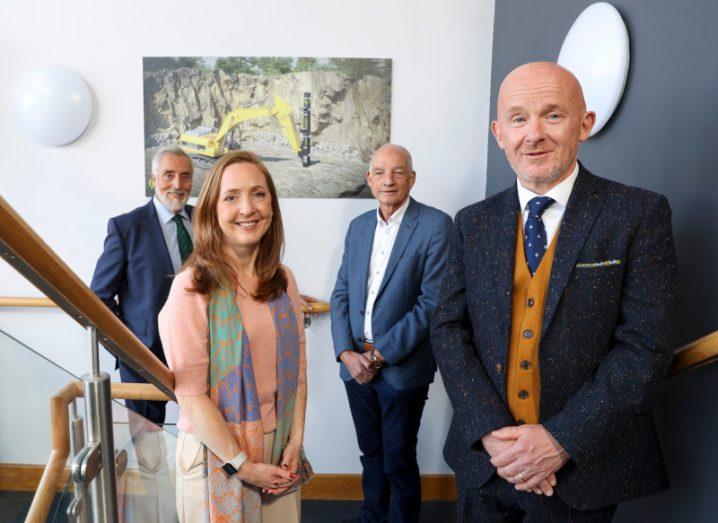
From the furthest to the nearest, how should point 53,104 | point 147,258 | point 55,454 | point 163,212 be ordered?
point 53,104 → point 163,212 → point 147,258 → point 55,454

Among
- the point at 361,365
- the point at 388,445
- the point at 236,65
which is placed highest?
the point at 236,65

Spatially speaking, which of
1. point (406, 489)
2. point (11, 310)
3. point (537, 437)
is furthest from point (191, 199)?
point (537, 437)

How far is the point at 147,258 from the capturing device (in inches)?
104

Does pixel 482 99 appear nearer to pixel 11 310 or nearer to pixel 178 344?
pixel 178 344

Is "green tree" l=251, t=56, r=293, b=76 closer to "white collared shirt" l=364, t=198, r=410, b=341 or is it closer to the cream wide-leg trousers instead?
"white collared shirt" l=364, t=198, r=410, b=341

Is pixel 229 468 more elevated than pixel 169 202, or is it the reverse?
pixel 169 202

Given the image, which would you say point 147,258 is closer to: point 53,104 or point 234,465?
point 53,104

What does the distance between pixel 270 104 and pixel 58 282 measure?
253cm

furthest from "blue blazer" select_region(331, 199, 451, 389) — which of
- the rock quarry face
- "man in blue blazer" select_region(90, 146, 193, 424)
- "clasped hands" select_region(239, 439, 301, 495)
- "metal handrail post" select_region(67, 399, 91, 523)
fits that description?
"metal handrail post" select_region(67, 399, 91, 523)

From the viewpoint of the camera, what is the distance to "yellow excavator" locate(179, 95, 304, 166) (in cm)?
331

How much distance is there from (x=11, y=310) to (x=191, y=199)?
1.27m

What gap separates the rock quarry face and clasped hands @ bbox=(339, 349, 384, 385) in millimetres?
1176

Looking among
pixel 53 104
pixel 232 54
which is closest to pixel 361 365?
pixel 232 54

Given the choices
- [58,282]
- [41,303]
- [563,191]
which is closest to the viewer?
[58,282]
